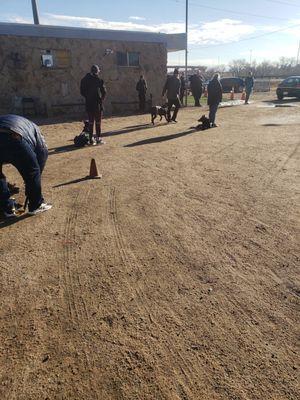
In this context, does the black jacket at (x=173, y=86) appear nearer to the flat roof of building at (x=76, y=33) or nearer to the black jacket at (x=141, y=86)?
the black jacket at (x=141, y=86)

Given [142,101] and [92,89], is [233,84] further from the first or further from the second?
[92,89]

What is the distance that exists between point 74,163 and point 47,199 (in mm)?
2446

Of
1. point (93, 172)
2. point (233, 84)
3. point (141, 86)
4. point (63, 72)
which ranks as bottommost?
point (93, 172)

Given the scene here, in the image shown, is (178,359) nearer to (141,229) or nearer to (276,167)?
(141,229)

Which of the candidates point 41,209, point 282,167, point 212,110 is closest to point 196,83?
point 212,110

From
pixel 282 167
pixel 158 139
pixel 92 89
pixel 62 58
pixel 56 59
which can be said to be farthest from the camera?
pixel 62 58

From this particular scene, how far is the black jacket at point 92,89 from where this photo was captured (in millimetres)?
9461

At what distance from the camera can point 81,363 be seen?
2.56 meters

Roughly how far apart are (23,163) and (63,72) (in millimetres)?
13225

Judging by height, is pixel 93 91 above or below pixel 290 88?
above

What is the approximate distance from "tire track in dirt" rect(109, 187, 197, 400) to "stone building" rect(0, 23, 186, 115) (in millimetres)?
12643

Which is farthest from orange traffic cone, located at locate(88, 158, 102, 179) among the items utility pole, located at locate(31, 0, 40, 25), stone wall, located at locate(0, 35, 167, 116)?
utility pole, located at locate(31, 0, 40, 25)

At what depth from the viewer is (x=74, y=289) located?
344 cm

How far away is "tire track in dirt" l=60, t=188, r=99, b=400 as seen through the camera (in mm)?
2654
